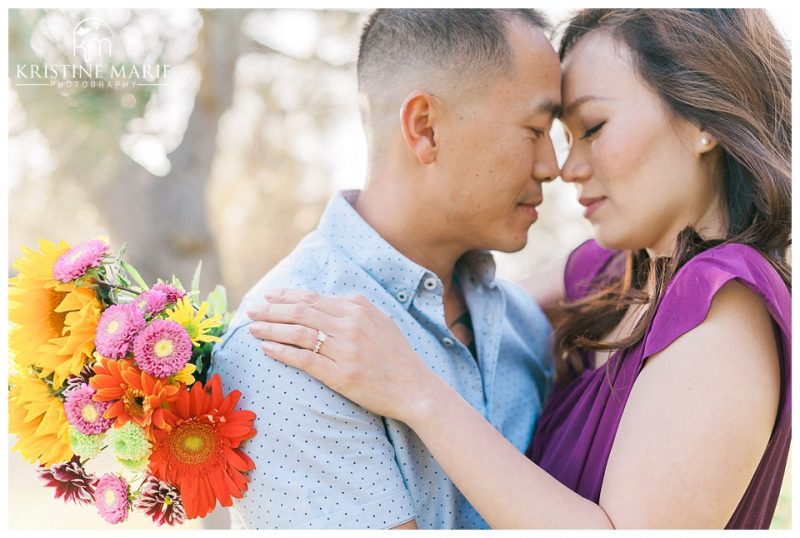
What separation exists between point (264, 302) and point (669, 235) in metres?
1.14

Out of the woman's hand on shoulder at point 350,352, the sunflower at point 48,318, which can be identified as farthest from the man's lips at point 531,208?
the sunflower at point 48,318

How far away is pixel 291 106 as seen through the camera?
17.1 feet

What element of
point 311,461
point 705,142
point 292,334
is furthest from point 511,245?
point 311,461

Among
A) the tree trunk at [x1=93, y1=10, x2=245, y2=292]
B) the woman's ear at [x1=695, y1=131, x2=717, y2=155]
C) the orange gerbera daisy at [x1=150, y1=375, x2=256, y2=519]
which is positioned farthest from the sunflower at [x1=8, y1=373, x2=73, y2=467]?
the tree trunk at [x1=93, y1=10, x2=245, y2=292]

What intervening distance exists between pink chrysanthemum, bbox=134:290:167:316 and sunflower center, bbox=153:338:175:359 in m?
0.10

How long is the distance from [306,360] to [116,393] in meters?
0.41

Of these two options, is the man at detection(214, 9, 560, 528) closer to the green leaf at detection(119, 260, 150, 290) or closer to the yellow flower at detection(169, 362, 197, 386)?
the yellow flower at detection(169, 362, 197, 386)

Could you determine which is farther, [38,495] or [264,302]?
[38,495]

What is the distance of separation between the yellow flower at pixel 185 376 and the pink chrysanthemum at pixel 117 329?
0.38ft

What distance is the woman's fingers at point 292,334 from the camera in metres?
1.73

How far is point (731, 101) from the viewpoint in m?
2.01

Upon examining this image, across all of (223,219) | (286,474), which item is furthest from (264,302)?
(223,219)

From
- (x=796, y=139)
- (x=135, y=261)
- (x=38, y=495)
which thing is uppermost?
(x=796, y=139)
